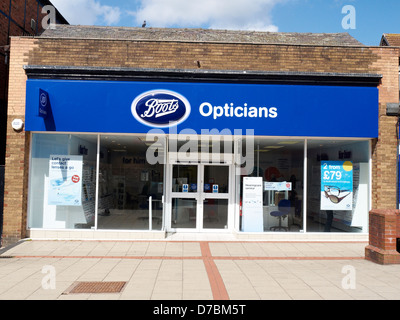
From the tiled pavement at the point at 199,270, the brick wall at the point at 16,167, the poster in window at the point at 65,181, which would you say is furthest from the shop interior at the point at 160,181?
the tiled pavement at the point at 199,270

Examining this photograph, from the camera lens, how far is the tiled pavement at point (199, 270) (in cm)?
556

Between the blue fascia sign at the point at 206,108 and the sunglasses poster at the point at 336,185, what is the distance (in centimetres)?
98

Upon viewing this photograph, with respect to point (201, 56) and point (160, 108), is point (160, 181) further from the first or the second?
point (201, 56)

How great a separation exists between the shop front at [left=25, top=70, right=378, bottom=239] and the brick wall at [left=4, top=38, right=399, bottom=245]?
1.28 feet

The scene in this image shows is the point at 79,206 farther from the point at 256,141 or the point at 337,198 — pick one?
the point at 337,198

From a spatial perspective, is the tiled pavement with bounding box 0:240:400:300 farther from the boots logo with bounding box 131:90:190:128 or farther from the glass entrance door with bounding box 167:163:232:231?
the boots logo with bounding box 131:90:190:128

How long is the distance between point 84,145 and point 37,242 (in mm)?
2762

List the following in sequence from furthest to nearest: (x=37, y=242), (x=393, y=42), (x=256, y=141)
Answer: (x=393, y=42), (x=256, y=141), (x=37, y=242)

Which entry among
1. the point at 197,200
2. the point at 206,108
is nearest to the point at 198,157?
the point at 197,200

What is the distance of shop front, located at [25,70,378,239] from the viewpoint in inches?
374

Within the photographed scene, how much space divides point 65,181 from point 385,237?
25.7ft

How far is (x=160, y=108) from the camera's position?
373 inches
